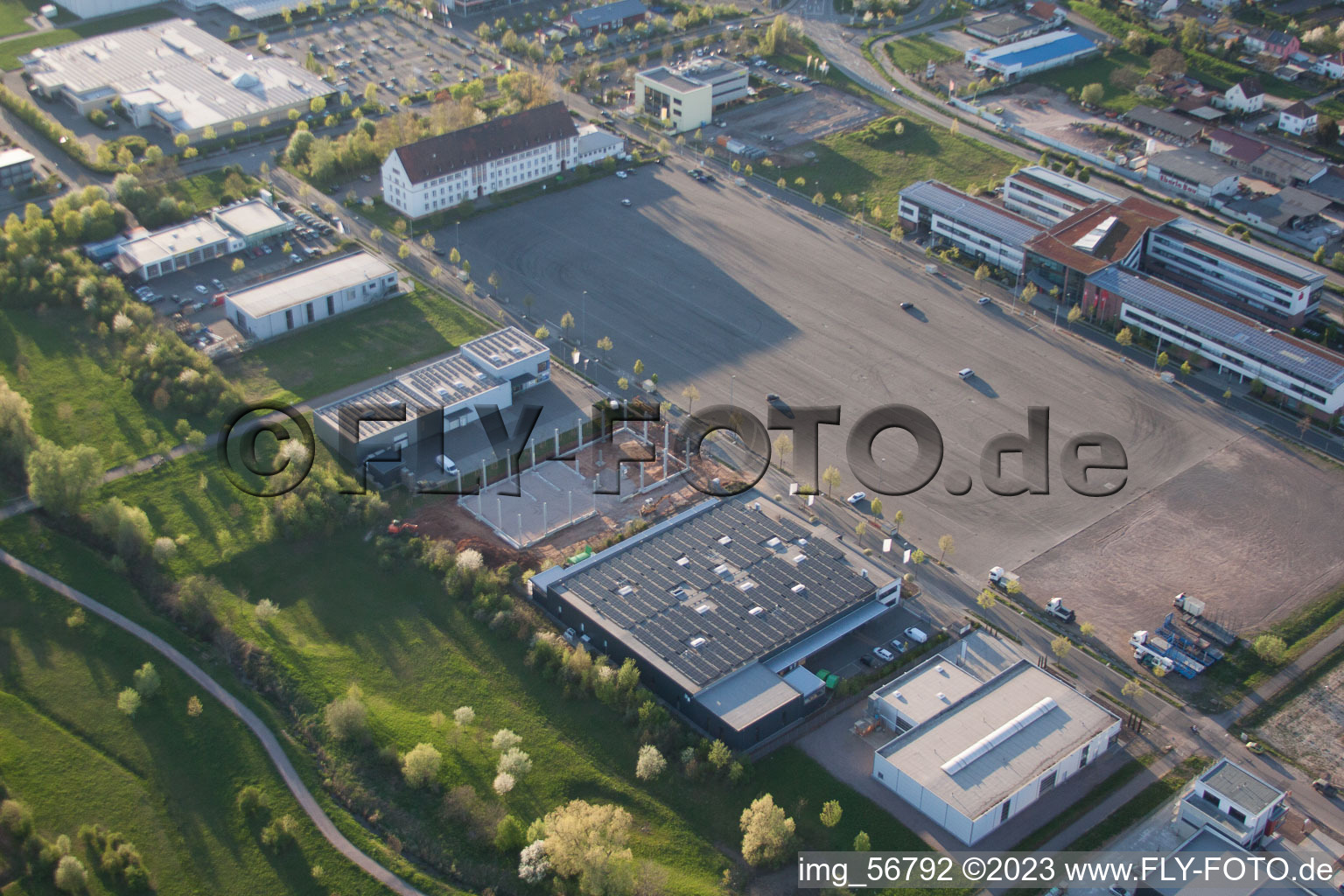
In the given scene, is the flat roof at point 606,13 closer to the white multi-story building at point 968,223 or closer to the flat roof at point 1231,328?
the white multi-story building at point 968,223

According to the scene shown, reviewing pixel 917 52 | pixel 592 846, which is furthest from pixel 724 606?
pixel 917 52

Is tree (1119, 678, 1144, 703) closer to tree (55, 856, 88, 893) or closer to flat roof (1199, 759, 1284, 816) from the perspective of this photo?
flat roof (1199, 759, 1284, 816)

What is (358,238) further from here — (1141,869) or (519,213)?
(1141,869)

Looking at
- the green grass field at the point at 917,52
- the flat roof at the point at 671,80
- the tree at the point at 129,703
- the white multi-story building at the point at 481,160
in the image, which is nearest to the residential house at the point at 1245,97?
the green grass field at the point at 917,52

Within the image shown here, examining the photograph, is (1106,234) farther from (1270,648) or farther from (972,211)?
(1270,648)

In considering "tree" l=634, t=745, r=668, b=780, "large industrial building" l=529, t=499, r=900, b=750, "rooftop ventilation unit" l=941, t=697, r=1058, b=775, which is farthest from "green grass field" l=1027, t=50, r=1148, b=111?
"tree" l=634, t=745, r=668, b=780
